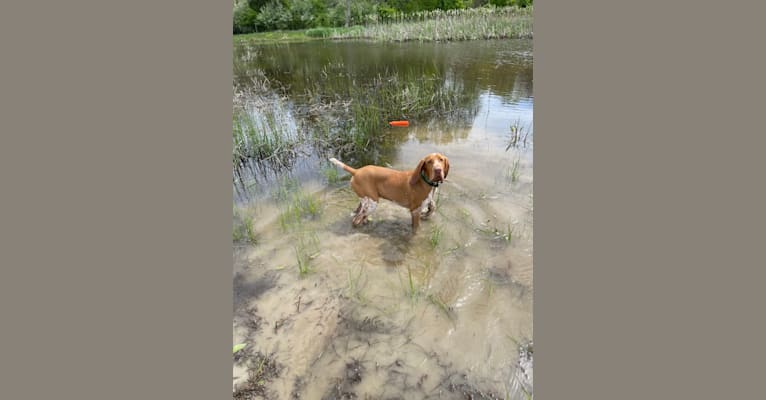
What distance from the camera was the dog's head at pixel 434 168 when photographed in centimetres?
450

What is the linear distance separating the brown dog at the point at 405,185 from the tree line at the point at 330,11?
38.4 ft

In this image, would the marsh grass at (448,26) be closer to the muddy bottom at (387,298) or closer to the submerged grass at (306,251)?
the muddy bottom at (387,298)

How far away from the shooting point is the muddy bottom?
10.1 feet

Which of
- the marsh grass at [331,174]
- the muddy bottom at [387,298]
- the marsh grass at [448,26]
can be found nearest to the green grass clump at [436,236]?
the muddy bottom at [387,298]

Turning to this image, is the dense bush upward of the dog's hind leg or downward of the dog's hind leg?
upward

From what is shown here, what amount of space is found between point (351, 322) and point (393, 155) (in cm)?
482

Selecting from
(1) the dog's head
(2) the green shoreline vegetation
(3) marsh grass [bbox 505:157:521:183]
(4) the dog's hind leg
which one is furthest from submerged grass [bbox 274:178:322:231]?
(2) the green shoreline vegetation

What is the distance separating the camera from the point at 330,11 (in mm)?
16672

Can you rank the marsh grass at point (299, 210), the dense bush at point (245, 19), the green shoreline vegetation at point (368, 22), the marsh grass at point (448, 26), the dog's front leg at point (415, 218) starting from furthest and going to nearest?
the green shoreline vegetation at point (368, 22)
the marsh grass at point (448, 26)
the dense bush at point (245, 19)
the marsh grass at point (299, 210)
the dog's front leg at point (415, 218)

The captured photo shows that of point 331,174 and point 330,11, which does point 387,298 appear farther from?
point 330,11

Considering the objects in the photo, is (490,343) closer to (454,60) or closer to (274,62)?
(454,60)

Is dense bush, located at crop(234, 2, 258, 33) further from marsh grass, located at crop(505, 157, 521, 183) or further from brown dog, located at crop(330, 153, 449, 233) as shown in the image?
marsh grass, located at crop(505, 157, 521, 183)

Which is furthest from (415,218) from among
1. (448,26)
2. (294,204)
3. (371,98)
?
(448,26)

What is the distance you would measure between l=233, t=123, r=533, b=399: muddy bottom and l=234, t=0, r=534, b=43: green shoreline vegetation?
9954 mm
